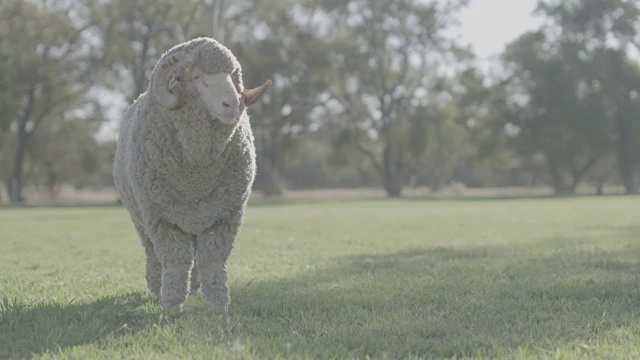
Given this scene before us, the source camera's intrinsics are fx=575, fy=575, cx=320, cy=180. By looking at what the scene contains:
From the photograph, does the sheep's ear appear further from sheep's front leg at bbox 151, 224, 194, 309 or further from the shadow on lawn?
→ the shadow on lawn

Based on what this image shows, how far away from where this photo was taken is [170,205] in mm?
4273

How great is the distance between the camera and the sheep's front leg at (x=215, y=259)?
4328 mm

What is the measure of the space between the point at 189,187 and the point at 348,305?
149cm

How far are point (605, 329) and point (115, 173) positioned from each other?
14.1 ft

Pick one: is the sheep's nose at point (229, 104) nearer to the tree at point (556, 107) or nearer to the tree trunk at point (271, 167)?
the tree trunk at point (271, 167)

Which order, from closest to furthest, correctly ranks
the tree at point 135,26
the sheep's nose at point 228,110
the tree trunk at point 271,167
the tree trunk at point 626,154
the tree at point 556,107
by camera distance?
the sheep's nose at point 228,110, the tree at point 135,26, the tree at point 556,107, the tree trunk at point 626,154, the tree trunk at point 271,167

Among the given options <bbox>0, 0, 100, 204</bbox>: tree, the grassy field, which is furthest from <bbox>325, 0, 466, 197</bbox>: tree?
the grassy field

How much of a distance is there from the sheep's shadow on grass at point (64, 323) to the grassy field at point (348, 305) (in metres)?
0.01

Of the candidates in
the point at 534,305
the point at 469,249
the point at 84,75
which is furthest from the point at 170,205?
the point at 84,75

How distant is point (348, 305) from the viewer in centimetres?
436

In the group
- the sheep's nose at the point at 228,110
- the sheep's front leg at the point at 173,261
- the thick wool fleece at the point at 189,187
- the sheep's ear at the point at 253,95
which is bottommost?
the sheep's front leg at the point at 173,261

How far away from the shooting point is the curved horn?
13.3 feet

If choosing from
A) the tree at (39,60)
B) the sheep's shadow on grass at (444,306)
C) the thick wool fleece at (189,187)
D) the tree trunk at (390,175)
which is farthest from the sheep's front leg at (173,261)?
the tree trunk at (390,175)

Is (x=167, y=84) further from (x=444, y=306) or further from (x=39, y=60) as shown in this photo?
(x=39, y=60)
